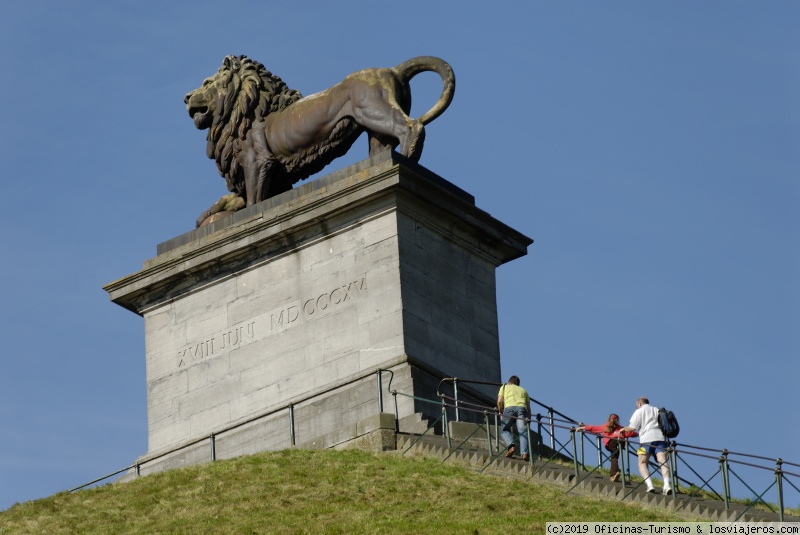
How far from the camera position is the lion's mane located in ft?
144

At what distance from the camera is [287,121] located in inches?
1693

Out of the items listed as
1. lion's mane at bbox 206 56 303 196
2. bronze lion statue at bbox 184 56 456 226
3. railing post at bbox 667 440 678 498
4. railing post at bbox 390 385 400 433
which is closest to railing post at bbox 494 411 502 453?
railing post at bbox 390 385 400 433

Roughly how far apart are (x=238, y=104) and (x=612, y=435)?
39.1 ft

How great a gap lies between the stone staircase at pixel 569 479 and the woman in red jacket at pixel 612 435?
22 cm

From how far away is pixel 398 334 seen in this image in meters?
39.6

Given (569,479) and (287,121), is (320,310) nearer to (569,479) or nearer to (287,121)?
(287,121)

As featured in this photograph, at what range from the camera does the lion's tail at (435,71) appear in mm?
41562

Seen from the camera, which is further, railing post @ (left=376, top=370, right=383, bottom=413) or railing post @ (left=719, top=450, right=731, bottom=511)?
railing post @ (left=376, top=370, right=383, bottom=413)

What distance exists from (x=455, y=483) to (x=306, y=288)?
288 inches

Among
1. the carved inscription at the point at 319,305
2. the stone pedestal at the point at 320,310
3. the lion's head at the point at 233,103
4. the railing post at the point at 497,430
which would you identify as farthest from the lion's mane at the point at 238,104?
the railing post at the point at 497,430

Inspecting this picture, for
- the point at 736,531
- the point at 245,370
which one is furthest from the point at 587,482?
the point at 245,370

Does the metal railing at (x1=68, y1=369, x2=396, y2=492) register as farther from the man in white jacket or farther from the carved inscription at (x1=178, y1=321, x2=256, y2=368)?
the man in white jacket

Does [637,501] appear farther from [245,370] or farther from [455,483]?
[245,370]

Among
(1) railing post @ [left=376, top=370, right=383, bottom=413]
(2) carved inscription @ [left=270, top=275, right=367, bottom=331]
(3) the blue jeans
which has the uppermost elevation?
(2) carved inscription @ [left=270, top=275, right=367, bottom=331]
